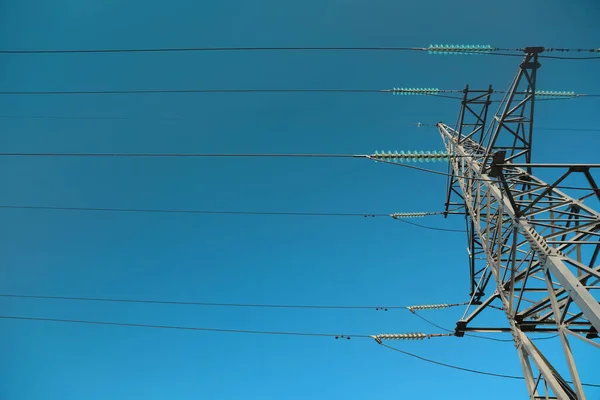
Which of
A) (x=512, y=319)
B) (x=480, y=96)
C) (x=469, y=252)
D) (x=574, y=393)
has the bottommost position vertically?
(x=574, y=393)

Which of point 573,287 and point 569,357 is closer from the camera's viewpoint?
point 573,287

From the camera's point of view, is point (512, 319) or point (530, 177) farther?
point (530, 177)

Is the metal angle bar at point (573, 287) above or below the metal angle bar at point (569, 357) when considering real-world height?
above

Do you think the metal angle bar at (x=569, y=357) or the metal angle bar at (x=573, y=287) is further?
the metal angle bar at (x=569, y=357)

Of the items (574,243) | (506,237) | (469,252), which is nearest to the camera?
(574,243)

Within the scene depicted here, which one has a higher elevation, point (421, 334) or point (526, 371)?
point (421, 334)

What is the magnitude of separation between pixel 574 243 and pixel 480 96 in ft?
23.4

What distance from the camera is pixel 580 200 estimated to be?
24.7 ft

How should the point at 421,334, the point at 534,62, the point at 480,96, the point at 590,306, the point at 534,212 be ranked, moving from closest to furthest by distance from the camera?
the point at 590,306 < the point at 534,212 < the point at 534,62 < the point at 421,334 < the point at 480,96

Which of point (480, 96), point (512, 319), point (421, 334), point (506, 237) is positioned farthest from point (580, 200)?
point (480, 96)

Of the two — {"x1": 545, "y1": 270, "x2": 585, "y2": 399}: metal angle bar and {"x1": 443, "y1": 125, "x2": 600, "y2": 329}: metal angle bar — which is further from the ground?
{"x1": 443, "y1": 125, "x2": 600, "y2": 329}: metal angle bar

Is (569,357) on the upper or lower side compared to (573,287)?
lower

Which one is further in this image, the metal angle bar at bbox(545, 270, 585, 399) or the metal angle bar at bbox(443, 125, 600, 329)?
the metal angle bar at bbox(545, 270, 585, 399)

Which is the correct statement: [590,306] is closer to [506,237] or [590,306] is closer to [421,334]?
[506,237]
